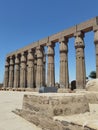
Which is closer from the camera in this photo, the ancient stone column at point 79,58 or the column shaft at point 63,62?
the ancient stone column at point 79,58

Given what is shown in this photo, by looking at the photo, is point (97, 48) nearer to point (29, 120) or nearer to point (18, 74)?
point (29, 120)

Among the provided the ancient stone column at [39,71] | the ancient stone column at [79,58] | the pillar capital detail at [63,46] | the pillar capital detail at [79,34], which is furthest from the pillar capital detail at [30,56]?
the pillar capital detail at [79,34]

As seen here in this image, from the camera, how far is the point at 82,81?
17.9 metres

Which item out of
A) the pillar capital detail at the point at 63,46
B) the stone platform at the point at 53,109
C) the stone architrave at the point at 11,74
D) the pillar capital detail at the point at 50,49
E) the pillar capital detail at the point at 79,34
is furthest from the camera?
the stone architrave at the point at 11,74

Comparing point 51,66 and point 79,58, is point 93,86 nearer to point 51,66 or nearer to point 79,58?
point 79,58

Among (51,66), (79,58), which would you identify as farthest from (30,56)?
(79,58)

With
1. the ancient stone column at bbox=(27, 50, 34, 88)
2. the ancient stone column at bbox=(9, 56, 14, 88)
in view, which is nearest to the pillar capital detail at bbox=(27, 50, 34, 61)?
the ancient stone column at bbox=(27, 50, 34, 88)

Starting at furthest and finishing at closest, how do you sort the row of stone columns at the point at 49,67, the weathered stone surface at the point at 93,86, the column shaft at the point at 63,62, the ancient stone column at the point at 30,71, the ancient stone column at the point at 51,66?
the ancient stone column at the point at 30,71, the ancient stone column at the point at 51,66, the column shaft at the point at 63,62, the row of stone columns at the point at 49,67, the weathered stone surface at the point at 93,86

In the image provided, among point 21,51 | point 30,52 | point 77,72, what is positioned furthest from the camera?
point 21,51

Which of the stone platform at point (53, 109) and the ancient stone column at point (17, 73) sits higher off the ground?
the ancient stone column at point (17, 73)

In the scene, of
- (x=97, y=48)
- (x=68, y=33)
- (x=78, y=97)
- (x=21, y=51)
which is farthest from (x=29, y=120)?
(x=21, y=51)

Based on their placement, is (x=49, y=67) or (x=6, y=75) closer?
(x=49, y=67)

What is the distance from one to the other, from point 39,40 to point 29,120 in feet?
67.6

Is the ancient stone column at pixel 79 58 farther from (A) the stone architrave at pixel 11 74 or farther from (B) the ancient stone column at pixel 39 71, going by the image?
(A) the stone architrave at pixel 11 74
